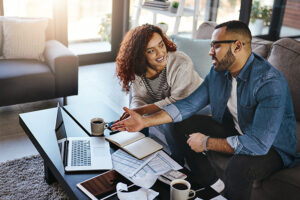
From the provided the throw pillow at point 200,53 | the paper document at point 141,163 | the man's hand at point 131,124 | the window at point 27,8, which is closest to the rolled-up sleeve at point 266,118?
the paper document at point 141,163

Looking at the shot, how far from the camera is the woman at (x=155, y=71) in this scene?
81.1 inches

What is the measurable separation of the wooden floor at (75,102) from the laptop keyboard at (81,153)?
0.81 m

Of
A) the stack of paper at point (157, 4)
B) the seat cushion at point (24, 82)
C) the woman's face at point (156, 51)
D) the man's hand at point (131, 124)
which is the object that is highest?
the stack of paper at point (157, 4)

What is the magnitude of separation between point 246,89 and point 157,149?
52cm

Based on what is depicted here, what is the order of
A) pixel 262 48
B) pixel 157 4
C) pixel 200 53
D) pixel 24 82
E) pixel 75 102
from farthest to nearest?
pixel 157 4, pixel 75 102, pixel 24 82, pixel 200 53, pixel 262 48

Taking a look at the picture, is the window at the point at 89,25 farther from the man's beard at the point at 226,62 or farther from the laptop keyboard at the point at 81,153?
the man's beard at the point at 226,62

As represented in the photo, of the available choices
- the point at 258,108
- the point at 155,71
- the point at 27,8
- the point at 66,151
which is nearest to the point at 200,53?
the point at 155,71

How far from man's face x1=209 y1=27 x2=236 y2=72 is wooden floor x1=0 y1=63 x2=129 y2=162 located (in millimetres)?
1456

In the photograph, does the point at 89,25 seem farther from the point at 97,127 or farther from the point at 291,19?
the point at 97,127

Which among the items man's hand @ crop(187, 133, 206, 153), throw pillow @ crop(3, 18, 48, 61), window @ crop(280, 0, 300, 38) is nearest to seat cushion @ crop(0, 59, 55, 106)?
throw pillow @ crop(3, 18, 48, 61)

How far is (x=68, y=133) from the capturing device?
1.94m

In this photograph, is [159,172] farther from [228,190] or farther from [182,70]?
[182,70]

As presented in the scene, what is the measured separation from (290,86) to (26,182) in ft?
5.39

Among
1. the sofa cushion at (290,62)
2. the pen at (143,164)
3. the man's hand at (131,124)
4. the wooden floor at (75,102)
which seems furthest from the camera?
the wooden floor at (75,102)
